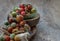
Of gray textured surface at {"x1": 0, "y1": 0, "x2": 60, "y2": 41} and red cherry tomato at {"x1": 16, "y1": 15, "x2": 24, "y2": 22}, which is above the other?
red cherry tomato at {"x1": 16, "y1": 15, "x2": 24, "y2": 22}

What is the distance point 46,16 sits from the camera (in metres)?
2.22

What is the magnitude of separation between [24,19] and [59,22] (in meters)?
0.60

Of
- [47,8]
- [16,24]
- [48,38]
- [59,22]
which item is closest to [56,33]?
[48,38]

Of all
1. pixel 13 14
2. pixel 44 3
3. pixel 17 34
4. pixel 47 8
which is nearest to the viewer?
pixel 17 34

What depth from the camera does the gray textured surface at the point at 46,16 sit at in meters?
1.80

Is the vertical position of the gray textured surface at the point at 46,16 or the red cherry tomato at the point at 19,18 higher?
the red cherry tomato at the point at 19,18

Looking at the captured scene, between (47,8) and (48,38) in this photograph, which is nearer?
(48,38)

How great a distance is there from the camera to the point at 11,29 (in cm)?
153

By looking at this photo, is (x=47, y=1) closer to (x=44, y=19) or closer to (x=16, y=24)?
(x=44, y=19)

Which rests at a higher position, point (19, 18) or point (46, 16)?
point (19, 18)

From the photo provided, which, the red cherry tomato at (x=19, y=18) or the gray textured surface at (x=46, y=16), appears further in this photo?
the gray textured surface at (x=46, y=16)

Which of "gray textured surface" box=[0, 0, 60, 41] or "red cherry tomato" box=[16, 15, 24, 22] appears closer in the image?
"red cherry tomato" box=[16, 15, 24, 22]

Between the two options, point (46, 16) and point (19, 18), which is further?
point (46, 16)

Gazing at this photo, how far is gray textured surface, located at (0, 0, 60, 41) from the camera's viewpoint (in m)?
1.80
